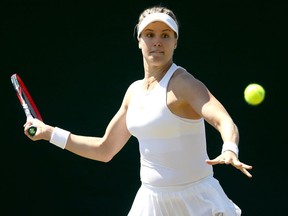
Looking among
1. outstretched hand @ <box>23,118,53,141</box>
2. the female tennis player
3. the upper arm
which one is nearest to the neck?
the female tennis player

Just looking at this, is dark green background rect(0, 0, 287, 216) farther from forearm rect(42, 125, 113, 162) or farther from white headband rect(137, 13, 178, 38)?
white headband rect(137, 13, 178, 38)

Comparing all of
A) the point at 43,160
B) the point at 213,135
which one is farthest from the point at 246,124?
the point at 43,160

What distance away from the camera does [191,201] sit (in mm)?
3789

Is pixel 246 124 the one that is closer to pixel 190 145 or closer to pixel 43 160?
pixel 43 160

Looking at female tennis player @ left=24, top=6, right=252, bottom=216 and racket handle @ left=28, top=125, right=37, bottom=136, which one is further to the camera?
racket handle @ left=28, top=125, right=37, bottom=136

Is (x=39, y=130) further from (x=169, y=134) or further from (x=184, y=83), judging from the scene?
(x=184, y=83)

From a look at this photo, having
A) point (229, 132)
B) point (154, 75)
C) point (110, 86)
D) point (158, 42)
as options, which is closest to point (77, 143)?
point (154, 75)

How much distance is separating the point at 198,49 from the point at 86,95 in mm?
881

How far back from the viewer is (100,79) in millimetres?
5875

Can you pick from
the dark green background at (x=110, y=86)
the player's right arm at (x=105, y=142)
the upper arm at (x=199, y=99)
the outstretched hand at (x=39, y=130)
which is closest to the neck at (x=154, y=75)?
the upper arm at (x=199, y=99)

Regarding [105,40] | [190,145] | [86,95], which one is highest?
[105,40]

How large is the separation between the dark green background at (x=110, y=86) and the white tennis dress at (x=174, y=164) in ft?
6.51

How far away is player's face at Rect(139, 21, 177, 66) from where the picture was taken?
12.7 ft

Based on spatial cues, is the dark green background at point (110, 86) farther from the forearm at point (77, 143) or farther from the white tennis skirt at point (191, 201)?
the white tennis skirt at point (191, 201)
